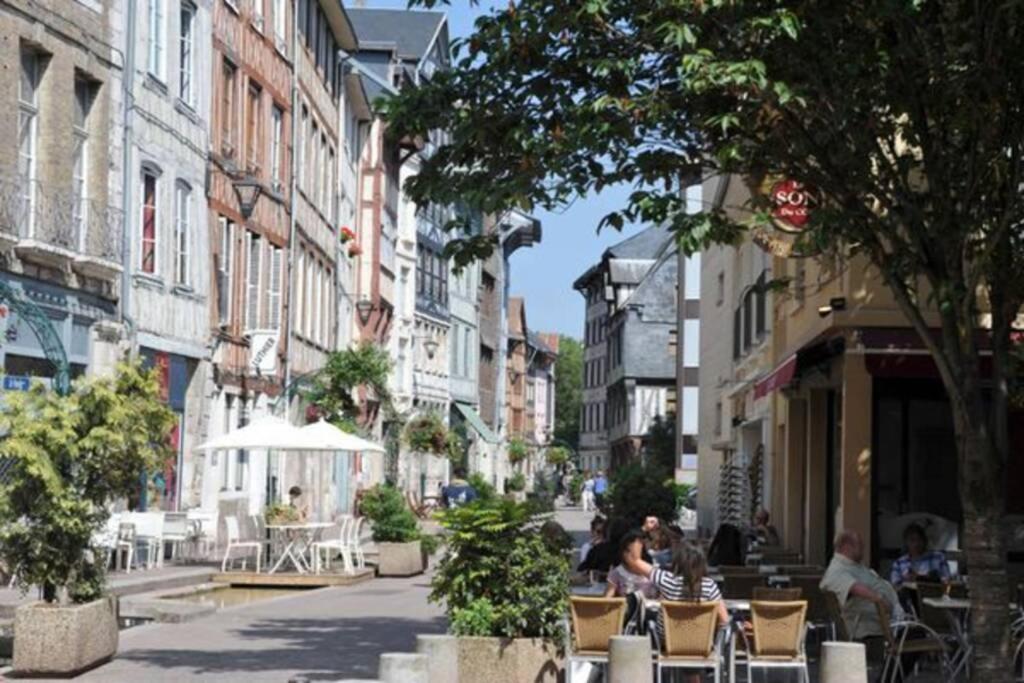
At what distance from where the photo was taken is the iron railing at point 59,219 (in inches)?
902

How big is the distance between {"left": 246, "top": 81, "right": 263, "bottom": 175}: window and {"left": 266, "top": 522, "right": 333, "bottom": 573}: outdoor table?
8956 mm

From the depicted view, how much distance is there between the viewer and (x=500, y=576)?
1357 cm

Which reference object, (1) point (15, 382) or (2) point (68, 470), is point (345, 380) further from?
(2) point (68, 470)

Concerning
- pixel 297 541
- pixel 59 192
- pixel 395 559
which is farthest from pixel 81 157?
pixel 395 559

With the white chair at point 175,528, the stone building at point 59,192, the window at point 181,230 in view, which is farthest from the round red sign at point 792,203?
the window at point 181,230

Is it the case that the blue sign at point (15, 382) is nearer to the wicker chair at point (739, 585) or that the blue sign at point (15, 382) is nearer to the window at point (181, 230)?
the window at point (181, 230)

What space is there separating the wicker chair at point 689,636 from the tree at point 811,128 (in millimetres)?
1671

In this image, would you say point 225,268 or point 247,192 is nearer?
point 247,192

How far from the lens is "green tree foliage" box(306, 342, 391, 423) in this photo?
38062 mm

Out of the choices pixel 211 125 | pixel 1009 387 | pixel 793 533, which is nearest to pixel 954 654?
pixel 1009 387

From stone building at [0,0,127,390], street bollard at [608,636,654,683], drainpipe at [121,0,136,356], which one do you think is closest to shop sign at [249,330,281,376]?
drainpipe at [121,0,136,356]

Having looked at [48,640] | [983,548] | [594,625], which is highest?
[983,548]

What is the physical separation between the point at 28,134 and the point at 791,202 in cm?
1087

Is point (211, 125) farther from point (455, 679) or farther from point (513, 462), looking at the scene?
point (513, 462)
